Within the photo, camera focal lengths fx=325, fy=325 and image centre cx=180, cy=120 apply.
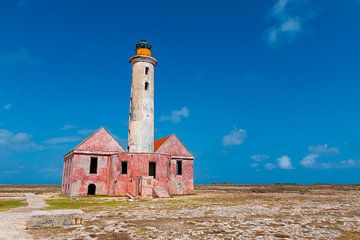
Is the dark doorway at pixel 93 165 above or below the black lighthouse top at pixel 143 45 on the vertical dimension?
below

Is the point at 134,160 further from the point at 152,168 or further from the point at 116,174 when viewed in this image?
the point at 152,168

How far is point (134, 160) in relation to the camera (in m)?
31.3

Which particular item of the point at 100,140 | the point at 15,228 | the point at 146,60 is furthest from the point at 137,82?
the point at 15,228

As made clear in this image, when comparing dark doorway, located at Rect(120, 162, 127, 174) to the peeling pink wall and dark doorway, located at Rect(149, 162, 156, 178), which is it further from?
dark doorway, located at Rect(149, 162, 156, 178)

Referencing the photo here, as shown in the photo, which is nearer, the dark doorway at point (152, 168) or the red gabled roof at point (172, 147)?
the dark doorway at point (152, 168)

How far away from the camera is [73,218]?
12.6m

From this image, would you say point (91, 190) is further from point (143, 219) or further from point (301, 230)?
point (301, 230)

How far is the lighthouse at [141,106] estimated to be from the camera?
3428 cm

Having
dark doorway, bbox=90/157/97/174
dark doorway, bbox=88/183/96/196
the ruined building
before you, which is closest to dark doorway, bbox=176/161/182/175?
the ruined building

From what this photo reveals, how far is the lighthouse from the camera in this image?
34281mm

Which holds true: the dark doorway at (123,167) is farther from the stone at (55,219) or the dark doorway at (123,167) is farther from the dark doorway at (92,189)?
the stone at (55,219)

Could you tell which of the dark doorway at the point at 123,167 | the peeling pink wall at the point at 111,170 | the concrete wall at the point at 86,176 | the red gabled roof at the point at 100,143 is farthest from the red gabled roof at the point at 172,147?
the concrete wall at the point at 86,176

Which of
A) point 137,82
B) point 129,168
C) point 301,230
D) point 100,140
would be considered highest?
point 137,82

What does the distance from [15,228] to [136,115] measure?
76.3ft
